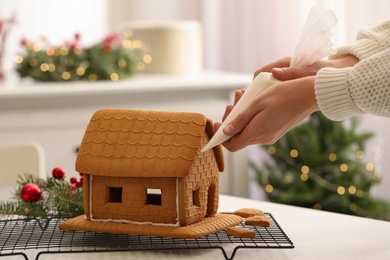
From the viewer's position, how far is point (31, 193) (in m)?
1.45

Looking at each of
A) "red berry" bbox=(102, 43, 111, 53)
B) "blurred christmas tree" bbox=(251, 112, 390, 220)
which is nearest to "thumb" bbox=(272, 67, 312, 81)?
"blurred christmas tree" bbox=(251, 112, 390, 220)

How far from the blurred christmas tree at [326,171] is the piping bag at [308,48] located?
164 centimetres

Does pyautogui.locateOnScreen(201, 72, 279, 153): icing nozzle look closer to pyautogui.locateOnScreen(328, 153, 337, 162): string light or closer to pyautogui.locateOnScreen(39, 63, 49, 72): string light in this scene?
pyautogui.locateOnScreen(328, 153, 337, 162): string light

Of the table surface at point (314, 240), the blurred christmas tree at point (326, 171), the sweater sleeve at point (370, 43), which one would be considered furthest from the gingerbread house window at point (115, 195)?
the blurred christmas tree at point (326, 171)

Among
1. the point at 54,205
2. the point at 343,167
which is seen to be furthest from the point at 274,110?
the point at 343,167

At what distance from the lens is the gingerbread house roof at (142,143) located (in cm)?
127

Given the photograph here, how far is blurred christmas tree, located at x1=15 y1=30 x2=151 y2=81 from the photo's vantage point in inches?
121

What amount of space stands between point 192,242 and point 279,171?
6.20ft

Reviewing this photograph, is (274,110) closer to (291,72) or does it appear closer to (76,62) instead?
(291,72)

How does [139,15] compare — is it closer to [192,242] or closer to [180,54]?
[180,54]

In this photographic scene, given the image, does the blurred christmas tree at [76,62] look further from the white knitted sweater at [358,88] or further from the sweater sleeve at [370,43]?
the white knitted sweater at [358,88]

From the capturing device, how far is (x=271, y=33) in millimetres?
3572

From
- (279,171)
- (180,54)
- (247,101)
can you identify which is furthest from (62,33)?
(247,101)

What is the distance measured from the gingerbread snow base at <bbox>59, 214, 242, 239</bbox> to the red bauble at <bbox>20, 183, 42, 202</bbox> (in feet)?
0.46
